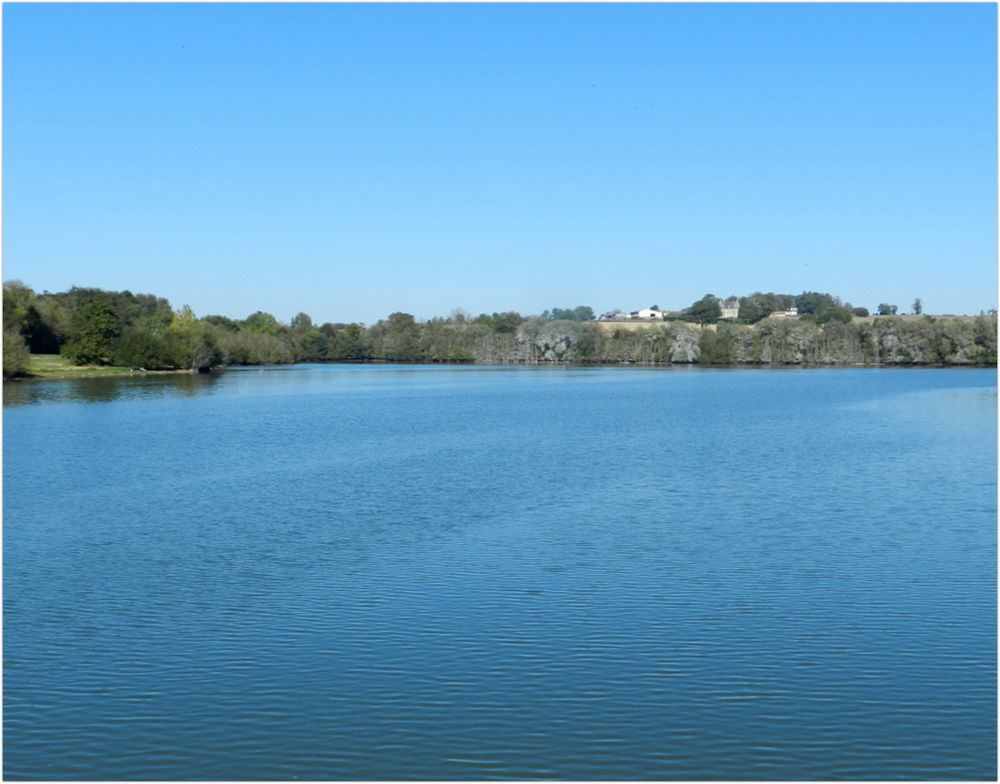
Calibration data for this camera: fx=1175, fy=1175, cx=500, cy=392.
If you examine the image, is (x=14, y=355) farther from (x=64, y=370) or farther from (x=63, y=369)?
(x=63, y=369)

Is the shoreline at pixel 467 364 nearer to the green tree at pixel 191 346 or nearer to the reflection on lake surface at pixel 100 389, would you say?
the green tree at pixel 191 346

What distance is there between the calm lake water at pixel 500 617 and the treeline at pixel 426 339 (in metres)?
67.3

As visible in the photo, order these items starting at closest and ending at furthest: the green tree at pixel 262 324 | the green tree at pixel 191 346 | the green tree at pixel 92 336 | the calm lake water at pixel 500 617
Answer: the calm lake water at pixel 500 617, the green tree at pixel 92 336, the green tree at pixel 191 346, the green tree at pixel 262 324

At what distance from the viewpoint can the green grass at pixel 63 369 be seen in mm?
94075

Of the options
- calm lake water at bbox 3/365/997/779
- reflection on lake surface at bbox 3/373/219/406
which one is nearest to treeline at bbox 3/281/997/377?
reflection on lake surface at bbox 3/373/219/406

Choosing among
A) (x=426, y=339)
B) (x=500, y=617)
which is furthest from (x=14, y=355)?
(x=426, y=339)

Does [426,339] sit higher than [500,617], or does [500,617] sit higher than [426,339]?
[426,339]

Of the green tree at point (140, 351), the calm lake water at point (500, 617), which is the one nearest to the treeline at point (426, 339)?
the green tree at point (140, 351)

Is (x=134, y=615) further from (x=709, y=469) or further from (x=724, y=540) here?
(x=709, y=469)

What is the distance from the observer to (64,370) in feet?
324

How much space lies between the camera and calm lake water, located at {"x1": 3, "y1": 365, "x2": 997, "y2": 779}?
11.5 metres

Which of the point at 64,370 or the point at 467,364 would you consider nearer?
the point at 64,370

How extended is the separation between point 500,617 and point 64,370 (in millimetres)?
90640

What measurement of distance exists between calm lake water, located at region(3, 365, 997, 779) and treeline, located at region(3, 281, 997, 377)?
67.3m
